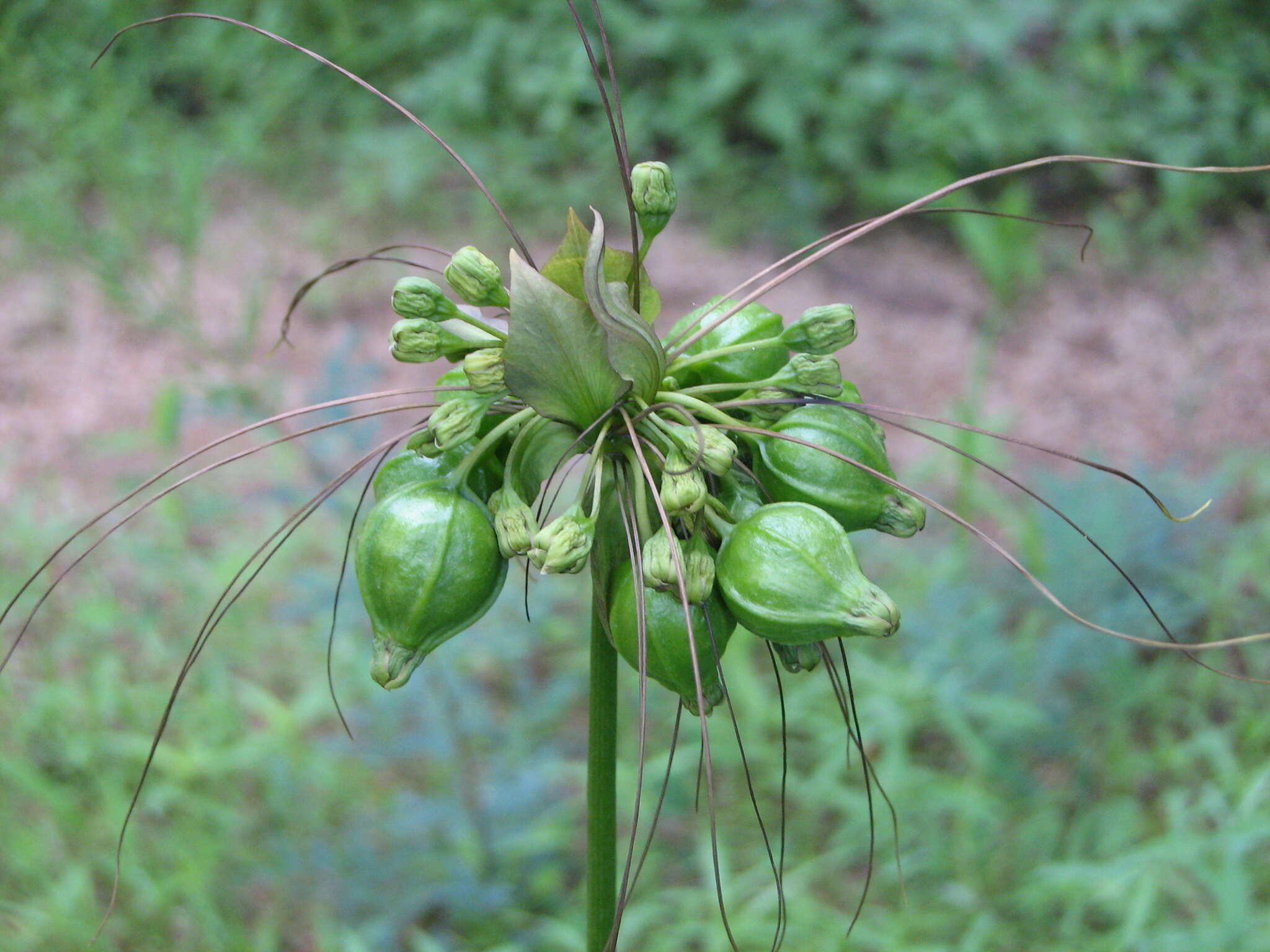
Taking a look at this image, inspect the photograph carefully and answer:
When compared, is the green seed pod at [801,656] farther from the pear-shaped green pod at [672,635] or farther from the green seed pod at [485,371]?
the green seed pod at [485,371]

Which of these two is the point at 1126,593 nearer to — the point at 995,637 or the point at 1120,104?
the point at 995,637

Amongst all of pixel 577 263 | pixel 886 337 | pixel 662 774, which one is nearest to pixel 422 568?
pixel 577 263

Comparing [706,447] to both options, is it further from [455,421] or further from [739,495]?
[455,421]

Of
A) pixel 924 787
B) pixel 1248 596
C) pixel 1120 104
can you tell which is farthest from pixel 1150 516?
pixel 1120 104

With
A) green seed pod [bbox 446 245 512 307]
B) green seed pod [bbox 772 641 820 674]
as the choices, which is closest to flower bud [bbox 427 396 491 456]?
green seed pod [bbox 446 245 512 307]

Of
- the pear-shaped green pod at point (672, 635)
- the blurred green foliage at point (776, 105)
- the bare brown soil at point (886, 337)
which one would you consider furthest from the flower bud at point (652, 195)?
the blurred green foliage at point (776, 105)
